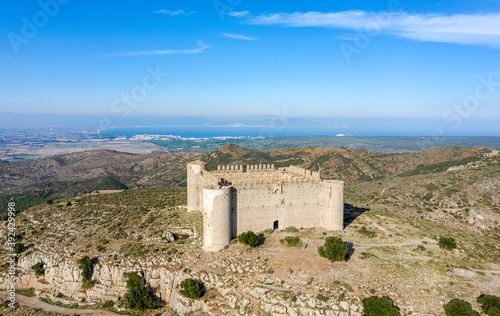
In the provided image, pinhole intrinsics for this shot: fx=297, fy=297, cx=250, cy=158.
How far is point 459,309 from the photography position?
698 inches

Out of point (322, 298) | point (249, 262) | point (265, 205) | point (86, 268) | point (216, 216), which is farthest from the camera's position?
point (265, 205)

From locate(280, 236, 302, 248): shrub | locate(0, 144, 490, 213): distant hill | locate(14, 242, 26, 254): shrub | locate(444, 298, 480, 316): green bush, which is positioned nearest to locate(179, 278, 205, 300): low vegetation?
locate(280, 236, 302, 248): shrub

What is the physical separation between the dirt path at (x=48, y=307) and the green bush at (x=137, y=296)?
1705mm

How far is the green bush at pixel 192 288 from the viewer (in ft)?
71.5

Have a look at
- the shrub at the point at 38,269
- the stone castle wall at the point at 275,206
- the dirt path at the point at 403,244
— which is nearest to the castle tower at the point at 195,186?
the stone castle wall at the point at 275,206

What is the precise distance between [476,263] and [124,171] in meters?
102

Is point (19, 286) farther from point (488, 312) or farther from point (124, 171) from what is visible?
point (124, 171)

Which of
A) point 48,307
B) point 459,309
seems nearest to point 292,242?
point 459,309

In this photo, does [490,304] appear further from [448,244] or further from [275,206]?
[275,206]

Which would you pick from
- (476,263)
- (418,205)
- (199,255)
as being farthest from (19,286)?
(418,205)

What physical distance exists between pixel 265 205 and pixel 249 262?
19.3ft

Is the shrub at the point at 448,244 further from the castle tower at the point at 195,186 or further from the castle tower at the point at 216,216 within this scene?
the castle tower at the point at 195,186

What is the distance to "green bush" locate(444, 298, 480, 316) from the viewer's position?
57.7 ft

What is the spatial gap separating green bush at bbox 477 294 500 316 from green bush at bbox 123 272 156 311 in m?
22.8
